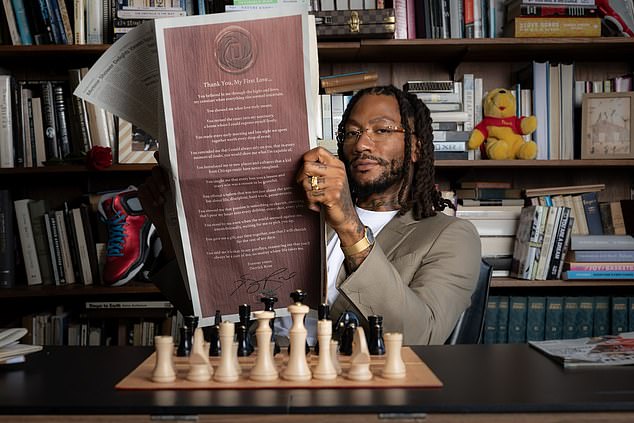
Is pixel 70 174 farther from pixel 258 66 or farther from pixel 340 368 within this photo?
pixel 340 368

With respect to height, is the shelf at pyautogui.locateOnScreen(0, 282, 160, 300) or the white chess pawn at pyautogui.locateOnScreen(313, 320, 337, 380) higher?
the white chess pawn at pyautogui.locateOnScreen(313, 320, 337, 380)

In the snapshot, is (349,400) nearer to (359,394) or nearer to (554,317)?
(359,394)

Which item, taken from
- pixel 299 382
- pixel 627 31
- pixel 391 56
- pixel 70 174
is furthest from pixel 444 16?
pixel 299 382

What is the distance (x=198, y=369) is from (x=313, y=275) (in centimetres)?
31

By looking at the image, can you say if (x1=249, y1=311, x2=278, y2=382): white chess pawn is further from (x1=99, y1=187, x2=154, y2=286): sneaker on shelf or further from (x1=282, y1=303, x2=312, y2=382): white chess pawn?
(x1=99, y1=187, x2=154, y2=286): sneaker on shelf

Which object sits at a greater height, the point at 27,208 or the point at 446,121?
the point at 446,121

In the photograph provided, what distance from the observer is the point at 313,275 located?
1.15 metres

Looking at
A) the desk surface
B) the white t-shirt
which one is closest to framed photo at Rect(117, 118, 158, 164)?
→ the white t-shirt

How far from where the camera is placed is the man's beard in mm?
1758

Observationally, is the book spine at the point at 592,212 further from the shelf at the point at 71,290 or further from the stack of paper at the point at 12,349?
the stack of paper at the point at 12,349

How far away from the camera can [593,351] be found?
3.56 ft

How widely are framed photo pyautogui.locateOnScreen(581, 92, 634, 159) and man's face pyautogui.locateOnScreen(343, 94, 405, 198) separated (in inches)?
39.5
